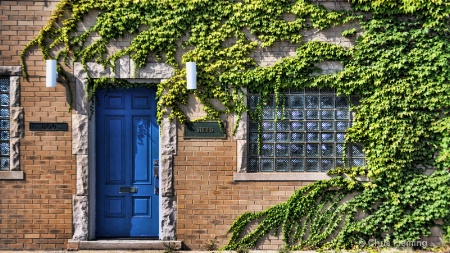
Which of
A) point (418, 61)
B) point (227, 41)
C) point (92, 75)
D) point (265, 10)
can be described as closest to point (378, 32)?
point (418, 61)

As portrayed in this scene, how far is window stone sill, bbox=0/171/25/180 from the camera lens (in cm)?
800

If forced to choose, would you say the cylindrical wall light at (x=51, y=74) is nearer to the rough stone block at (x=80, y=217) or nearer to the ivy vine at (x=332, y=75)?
the ivy vine at (x=332, y=75)

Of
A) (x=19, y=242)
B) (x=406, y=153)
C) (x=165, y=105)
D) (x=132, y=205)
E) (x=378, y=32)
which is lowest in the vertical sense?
(x=19, y=242)

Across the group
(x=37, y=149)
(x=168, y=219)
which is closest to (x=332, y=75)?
(x=168, y=219)

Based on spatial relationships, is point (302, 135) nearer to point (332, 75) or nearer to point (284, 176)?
point (284, 176)

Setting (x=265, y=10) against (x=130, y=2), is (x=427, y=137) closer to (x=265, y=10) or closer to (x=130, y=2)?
(x=265, y=10)

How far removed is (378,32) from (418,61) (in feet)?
2.36

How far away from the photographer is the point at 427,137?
8.00 meters

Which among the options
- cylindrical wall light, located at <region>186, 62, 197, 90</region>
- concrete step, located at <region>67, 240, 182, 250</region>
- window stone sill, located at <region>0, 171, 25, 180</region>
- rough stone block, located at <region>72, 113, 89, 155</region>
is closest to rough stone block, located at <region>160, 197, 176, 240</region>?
concrete step, located at <region>67, 240, 182, 250</region>

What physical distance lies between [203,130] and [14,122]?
2.79m

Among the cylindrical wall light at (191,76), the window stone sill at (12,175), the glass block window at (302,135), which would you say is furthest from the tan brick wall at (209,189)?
the window stone sill at (12,175)

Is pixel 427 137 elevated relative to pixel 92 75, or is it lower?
lower

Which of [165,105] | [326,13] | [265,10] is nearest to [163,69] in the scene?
[165,105]

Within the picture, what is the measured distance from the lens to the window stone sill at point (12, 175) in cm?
800
